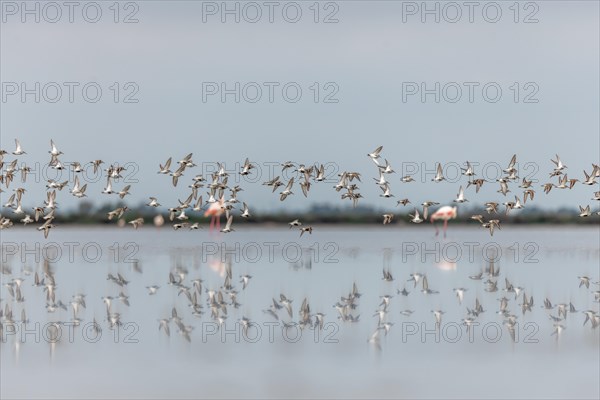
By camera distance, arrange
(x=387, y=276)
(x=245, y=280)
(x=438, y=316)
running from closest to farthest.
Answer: (x=438, y=316) → (x=245, y=280) → (x=387, y=276)

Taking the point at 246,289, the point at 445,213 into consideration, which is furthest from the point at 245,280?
the point at 445,213

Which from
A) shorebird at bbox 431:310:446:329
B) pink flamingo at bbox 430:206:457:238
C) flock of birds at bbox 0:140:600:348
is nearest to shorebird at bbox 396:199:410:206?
flock of birds at bbox 0:140:600:348

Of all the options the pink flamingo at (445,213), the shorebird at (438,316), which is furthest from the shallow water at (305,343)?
the pink flamingo at (445,213)

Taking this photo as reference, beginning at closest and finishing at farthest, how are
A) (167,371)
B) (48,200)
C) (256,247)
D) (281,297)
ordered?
(167,371) → (281,297) → (48,200) → (256,247)

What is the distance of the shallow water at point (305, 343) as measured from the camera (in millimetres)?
17781

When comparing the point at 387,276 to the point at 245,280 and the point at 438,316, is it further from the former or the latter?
the point at 438,316

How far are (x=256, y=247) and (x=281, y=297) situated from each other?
2163 centimetres

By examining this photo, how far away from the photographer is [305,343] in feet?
68.8

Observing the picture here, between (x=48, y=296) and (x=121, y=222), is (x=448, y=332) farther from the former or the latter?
(x=121, y=222)

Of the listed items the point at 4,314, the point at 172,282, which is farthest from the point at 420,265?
the point at 4,314

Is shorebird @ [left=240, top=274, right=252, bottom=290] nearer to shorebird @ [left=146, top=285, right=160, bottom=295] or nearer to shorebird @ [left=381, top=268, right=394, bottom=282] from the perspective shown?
shorebird @ [left=146, top=285, right=160, bottom=295]

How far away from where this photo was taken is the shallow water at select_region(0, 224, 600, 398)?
17.8 meters

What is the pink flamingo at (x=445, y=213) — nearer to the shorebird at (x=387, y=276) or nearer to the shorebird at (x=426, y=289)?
the shorebird at (x=387, y=276)

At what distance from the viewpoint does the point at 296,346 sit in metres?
20.7
